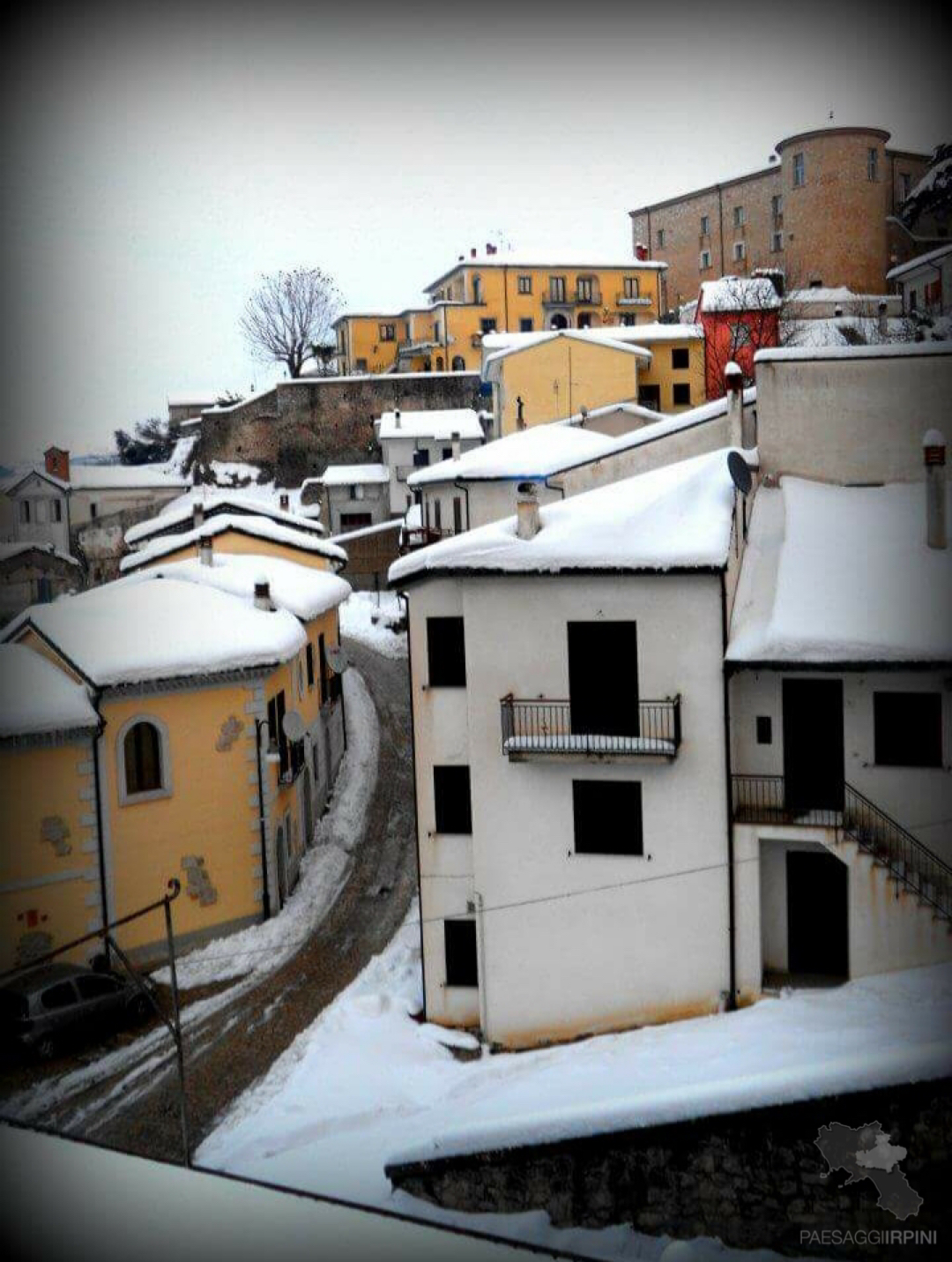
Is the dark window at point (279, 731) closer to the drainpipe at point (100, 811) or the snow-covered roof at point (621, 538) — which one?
the drainpipe at point (100, 811)

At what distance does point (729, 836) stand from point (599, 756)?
109 cm

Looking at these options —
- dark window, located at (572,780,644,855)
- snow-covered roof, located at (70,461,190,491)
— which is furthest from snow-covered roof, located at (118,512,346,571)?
snow-covered roof, located at (70,461,190,491)

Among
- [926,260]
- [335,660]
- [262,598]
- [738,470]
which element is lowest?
[335,660]

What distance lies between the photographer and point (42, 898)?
32.8 feet

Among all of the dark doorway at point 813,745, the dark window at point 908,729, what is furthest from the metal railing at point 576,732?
the dark window at point 908,729

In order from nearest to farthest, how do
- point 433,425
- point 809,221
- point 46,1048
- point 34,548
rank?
point 46,1048, point 34,548, point 433,425, point 809,221

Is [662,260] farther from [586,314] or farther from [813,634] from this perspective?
→ [813,634]

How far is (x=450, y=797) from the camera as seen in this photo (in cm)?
965

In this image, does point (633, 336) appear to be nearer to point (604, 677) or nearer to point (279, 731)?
point (279, 731)

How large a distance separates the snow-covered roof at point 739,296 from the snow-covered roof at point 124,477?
1511cm

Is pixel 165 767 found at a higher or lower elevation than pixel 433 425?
lower

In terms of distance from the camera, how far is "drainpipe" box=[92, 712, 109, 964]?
408 inches

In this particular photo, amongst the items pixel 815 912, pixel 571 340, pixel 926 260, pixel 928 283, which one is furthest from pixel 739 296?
pixel 815 912

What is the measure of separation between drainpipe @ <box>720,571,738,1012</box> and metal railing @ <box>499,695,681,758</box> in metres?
0.36
